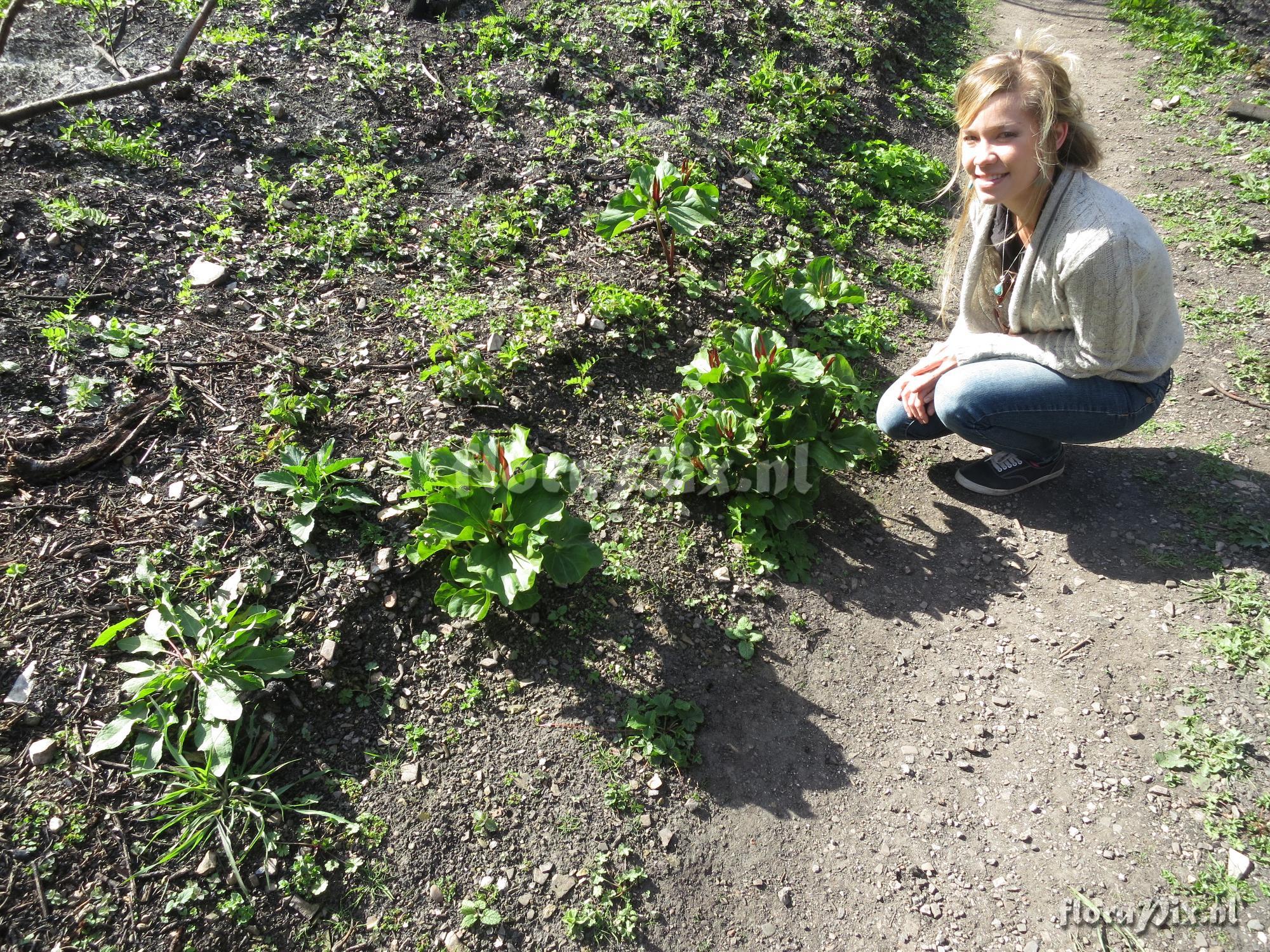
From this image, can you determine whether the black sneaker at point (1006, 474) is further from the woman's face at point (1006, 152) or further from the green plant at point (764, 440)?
the woman's face at point (1006, 152)

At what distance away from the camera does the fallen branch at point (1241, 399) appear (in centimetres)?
387

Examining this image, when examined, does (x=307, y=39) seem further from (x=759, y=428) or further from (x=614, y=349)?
(x=759, y=428)

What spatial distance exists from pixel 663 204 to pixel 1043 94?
176 cm

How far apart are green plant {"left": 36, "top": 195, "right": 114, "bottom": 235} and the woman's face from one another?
4096mm

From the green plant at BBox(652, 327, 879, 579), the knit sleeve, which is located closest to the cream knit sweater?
the knit sleeve

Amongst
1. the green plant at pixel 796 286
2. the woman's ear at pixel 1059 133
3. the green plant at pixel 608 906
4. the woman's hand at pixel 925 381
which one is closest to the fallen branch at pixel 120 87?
the green plant at pixel 608 906

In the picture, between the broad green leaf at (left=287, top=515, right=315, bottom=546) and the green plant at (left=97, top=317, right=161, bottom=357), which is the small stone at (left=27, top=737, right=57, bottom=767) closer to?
the broad green leaf at (left=287, top=515, right=315, bottom=546)

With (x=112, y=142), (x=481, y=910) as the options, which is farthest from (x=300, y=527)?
(x=112, y=142)

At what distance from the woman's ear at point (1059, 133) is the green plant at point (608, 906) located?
2.96m

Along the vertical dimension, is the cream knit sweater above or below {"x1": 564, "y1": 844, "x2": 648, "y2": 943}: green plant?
above

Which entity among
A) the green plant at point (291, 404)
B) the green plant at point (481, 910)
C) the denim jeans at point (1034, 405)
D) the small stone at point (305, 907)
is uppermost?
the denim jeans at point (1034, 405)

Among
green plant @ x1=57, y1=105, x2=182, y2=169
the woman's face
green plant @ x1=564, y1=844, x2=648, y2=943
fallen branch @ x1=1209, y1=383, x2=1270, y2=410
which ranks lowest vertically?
green plant @ x1=564, y1=844, x2=648, y2=943

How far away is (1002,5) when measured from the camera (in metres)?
8.16

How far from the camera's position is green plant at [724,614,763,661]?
3.04 m
